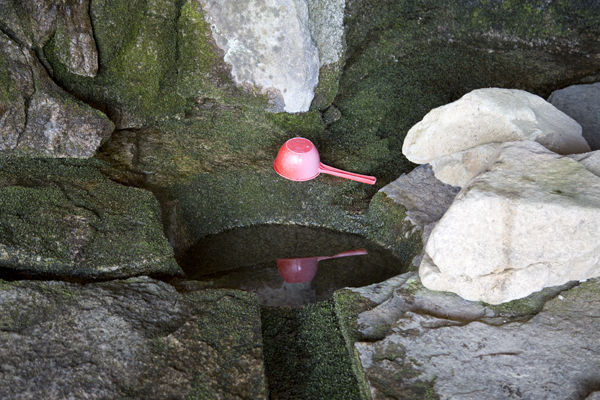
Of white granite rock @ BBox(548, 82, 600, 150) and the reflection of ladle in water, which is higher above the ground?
white granite rock @ BBox(548, 82, 600, 150)

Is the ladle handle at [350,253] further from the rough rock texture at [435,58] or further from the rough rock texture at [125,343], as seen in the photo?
the rough rock texture at [125,343]

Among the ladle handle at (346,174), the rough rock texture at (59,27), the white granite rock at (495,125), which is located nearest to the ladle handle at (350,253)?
the ladle handle at (346,174)

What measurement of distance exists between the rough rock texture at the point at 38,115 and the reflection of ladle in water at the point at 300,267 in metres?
1.20

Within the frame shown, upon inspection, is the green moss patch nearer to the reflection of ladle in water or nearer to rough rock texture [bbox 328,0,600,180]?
the reflection of ladle in water

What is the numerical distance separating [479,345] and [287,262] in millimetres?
1250

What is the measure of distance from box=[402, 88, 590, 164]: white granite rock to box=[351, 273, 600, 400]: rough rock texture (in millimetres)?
754

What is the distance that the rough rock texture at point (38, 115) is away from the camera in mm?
2752

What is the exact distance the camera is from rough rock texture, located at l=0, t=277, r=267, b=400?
6.29 ft

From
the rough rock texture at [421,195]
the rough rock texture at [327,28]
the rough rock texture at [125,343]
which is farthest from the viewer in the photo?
the rough rock texture at [327,28]

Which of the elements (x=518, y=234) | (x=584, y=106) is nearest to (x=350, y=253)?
(x=518, y=234)

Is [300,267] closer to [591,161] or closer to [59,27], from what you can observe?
[591,161]

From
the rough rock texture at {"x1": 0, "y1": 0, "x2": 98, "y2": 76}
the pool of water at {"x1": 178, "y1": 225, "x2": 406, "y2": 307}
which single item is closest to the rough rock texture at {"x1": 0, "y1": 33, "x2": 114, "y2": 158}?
the rough rock texture at {"x1": 0, "y1": 0, "x2": 98, "y2": 76}

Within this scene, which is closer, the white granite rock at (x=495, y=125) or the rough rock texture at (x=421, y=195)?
the white granite rock at (x=495, y=125)

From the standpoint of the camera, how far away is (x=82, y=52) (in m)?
2.95
